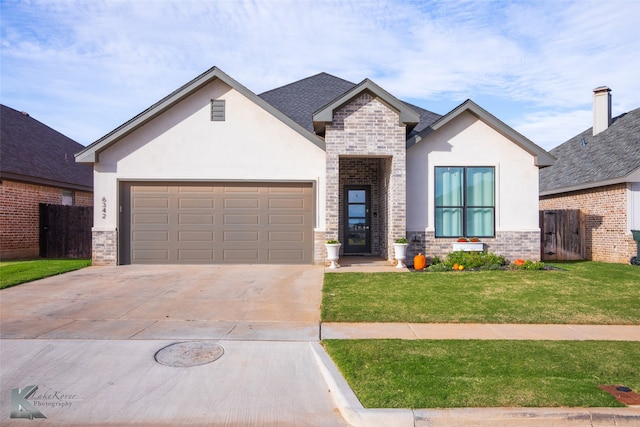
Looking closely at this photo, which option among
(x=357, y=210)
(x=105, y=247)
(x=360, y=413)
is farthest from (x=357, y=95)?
(x=360, y=413)

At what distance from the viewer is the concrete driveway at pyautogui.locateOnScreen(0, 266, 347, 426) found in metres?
3.98

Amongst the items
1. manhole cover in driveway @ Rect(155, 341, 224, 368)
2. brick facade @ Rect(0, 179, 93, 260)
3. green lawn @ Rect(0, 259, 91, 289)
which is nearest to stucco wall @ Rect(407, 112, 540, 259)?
manhole cover in driveway @ Rect(155, 341, 224, 368)

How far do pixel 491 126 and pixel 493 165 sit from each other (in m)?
1.23

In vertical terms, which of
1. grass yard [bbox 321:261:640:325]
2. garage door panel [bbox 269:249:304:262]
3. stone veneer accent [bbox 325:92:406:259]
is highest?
stone veneer accent [bbox 325:92:406:259]

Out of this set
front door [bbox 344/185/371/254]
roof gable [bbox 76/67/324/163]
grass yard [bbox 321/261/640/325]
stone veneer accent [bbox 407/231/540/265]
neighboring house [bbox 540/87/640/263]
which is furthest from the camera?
front door [bbox 344/185/371/254]

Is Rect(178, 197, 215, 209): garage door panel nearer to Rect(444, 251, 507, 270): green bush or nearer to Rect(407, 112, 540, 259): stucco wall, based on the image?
Rect(407, 112, 540, 259): stucco wall

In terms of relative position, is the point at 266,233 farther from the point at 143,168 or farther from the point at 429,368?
the point at 429,368

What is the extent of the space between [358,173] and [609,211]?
9305 millimetres

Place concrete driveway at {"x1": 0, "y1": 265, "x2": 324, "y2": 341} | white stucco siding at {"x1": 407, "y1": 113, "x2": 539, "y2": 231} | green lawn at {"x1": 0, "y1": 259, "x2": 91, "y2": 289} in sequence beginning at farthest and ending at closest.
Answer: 1. white stucco siding at {"x1": 407, "y1": 113, "x2": 539, "y2": 231}
2. green lawn at {"x1": 0, "y1": 259, "x2": 91, "y2": 289}
3. concrete driveway at {"x1": 0, "y1": 265, "x2": 324, "y2": 341}

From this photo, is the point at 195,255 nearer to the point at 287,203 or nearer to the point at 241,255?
the point at 241,255

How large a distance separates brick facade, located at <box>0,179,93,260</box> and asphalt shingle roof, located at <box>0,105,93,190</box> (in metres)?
0.47

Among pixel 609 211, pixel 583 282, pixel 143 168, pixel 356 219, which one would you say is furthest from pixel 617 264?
pixel 143 168

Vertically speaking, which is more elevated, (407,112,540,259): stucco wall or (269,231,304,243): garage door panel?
(407,112,540,259): stucco wall

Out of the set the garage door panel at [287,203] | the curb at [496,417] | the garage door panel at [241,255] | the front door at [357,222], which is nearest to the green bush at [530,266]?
the front door at [357,222]
